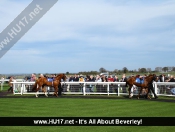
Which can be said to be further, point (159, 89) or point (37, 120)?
point (159, 89)

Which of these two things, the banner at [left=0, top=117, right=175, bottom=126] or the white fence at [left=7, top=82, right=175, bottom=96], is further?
the white fence at [left=7, top=82, right=175, bottom=96]

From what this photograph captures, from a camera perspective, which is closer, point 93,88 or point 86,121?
point 86,121

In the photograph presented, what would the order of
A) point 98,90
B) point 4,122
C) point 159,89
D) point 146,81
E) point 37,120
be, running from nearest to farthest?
point 37,120 < point 4,122 < point 146,81 < point 159,89 < point 98,90

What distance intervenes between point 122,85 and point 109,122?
15.1 meters

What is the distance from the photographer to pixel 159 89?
840 inches

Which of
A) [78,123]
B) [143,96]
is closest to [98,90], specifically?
[143,96]

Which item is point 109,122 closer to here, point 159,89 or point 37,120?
point 37,120

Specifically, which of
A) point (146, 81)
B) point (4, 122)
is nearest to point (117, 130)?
point (4, 122)

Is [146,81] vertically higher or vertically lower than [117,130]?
higher

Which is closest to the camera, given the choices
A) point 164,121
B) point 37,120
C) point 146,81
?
point 37,120

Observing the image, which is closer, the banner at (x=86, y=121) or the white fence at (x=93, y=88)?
the banner at (x=86, y=121)

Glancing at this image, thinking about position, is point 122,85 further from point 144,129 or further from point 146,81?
point 144,129

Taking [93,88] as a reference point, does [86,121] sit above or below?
below

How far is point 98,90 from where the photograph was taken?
23.5m
